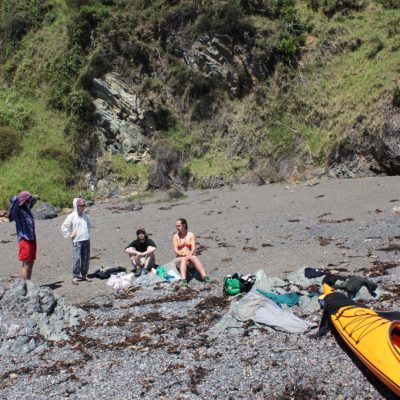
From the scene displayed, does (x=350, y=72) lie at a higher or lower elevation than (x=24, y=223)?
higher

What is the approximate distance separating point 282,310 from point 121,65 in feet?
75.0

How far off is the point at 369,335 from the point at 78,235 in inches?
243

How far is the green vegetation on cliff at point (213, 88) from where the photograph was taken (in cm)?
2294

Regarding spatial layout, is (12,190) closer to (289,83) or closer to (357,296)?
(289,83)

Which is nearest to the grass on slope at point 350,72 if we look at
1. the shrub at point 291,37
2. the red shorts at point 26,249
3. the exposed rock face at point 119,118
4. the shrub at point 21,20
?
the shrub at point 291,37

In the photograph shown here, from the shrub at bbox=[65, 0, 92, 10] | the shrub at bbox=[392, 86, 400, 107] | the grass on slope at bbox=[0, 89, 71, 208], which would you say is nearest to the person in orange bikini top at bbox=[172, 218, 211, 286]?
the shrub at bbox=[392, 86, 400, 107]

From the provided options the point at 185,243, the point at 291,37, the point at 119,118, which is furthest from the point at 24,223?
the point at 291,37

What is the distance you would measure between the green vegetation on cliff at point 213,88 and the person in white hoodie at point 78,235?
12.8 meters

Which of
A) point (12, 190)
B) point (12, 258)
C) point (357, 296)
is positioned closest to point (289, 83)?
point (12, 190)

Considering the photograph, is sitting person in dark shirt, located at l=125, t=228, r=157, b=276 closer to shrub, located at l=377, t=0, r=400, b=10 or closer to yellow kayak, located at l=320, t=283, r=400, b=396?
yellow kayak, located at l=320, t=283, r=400, b=396

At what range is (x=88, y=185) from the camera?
26.0 meters

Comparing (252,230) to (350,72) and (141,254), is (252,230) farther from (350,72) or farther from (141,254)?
(350,72)

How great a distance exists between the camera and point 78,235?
9820 millimetres

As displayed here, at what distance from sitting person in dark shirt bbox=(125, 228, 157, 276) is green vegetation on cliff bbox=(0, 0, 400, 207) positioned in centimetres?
1229
